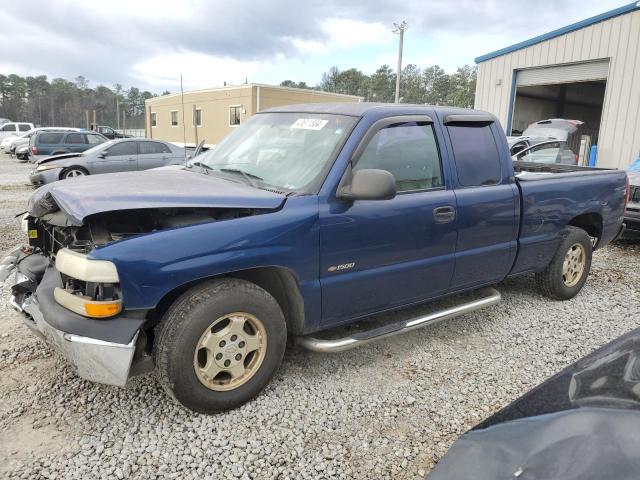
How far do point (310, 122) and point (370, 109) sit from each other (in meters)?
0.46

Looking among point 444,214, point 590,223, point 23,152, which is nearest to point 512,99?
point 590,223

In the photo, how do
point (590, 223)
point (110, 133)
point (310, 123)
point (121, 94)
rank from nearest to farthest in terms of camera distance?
point (310, 123) → point (590, 223) → point (110, 133) → point (121, 94)

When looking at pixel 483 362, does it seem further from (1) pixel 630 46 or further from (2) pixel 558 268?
(1) pixel 630 46

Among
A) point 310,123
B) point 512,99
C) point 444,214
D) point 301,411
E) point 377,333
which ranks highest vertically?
point 512,99

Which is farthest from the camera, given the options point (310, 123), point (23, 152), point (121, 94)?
point (121, 94)

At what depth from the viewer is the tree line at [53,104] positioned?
70.0 meters

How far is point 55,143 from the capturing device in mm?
19047

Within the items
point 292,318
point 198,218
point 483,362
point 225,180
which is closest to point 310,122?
point 225,180

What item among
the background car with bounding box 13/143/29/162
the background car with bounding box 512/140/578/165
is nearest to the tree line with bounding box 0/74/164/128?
the background car with bounding box 13/143/29/162

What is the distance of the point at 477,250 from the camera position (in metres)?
3.97

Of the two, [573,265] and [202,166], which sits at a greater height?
[202,166]

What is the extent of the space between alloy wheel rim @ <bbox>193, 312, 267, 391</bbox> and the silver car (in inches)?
431

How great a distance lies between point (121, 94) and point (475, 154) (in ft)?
294

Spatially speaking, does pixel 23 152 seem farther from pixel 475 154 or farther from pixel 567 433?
pixel 567 433
